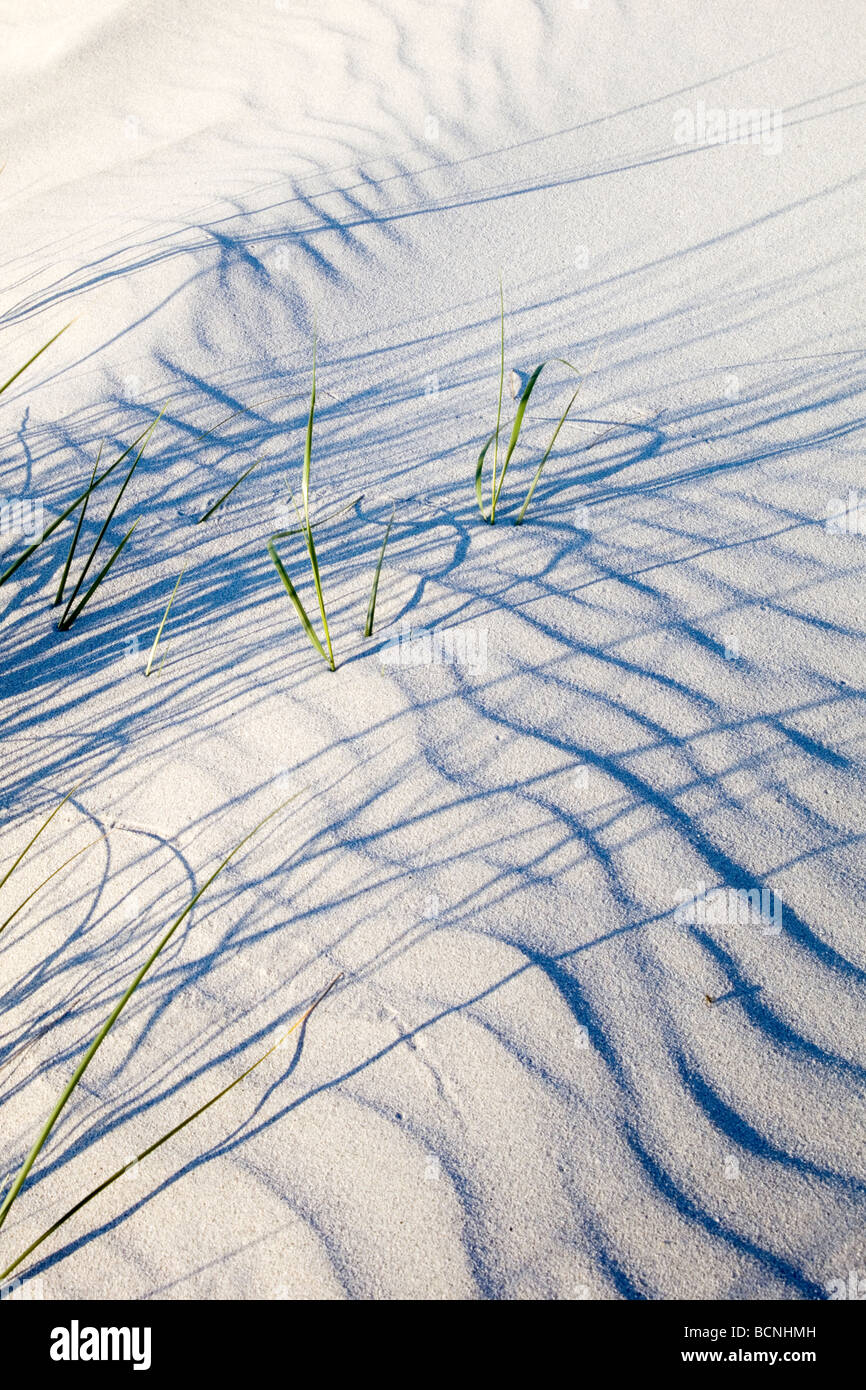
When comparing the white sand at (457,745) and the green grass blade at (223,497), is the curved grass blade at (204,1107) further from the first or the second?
the green grass blade at (223,497)

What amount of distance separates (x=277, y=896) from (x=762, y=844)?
88 centimetres

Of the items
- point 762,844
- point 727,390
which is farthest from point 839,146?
point 762,844

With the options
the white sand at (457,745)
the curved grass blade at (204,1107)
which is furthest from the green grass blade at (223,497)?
the curved grass blade at (204,1107)

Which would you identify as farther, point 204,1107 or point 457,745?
point 457,745

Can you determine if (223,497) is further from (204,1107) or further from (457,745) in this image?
(204,1107)

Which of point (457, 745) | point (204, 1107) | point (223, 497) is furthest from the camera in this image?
point (223, 497)

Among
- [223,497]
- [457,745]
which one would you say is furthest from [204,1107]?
[223,497]

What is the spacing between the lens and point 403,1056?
154cm

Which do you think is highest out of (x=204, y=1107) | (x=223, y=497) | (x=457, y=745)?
(x=223, y=497)

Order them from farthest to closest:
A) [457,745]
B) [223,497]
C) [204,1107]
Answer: [223,497] → [457,745] → [204,1107]

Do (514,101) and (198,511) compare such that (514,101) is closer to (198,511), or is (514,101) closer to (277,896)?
(198,511)

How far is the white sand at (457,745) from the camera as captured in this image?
1.41 metres

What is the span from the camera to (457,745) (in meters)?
1.95

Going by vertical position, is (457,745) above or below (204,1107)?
above
